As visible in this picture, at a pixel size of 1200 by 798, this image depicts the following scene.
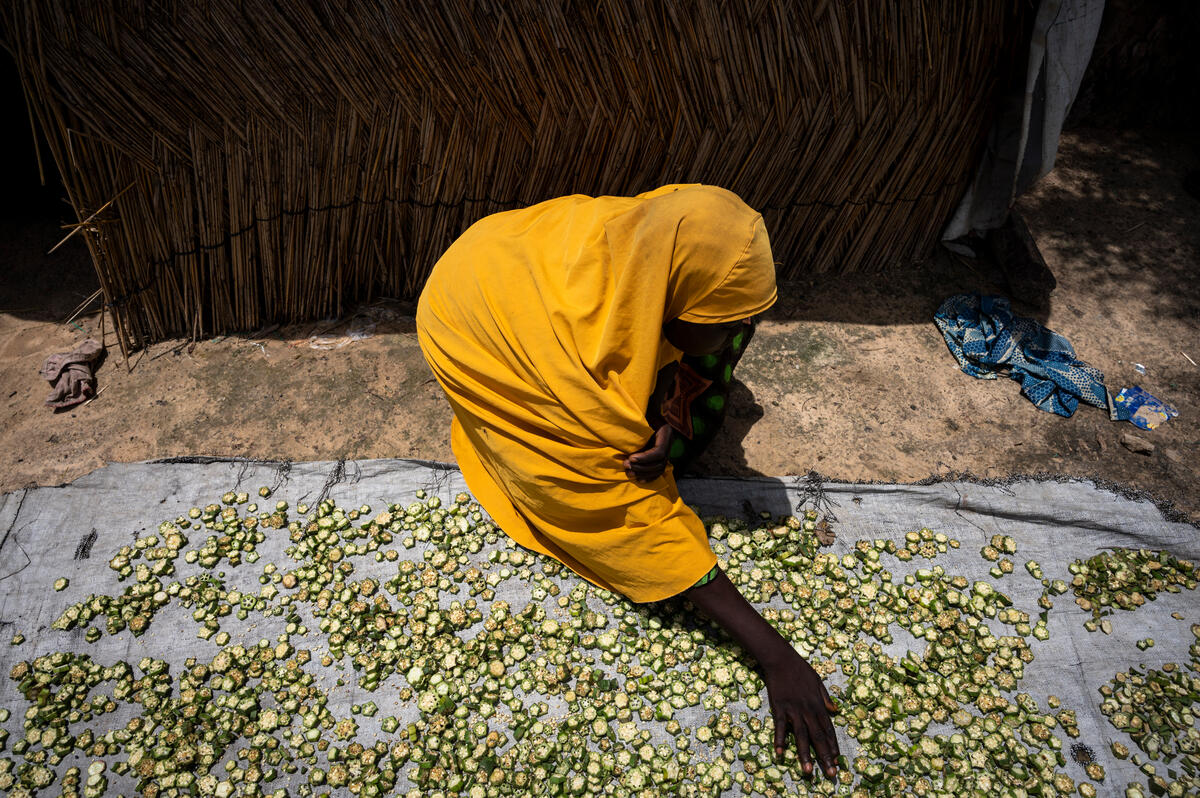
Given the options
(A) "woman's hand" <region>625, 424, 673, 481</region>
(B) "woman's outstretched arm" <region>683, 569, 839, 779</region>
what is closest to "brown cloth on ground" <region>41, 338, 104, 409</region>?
(A) "woman's hand" <region>625, 424, 673, 481</region>

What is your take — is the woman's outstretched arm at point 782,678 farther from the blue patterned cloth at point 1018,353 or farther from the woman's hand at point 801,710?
the blue patterned cloth at point 1018,353

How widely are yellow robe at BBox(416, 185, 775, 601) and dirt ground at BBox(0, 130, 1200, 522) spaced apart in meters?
1.05

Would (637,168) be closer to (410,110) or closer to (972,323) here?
(410,110)

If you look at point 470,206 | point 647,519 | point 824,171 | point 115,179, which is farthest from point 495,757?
point 824,171

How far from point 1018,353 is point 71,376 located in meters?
4.96

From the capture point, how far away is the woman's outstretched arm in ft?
7.77

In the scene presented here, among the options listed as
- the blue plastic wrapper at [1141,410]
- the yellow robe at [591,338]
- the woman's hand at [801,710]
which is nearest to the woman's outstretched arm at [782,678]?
the woman's hand at [801,710]

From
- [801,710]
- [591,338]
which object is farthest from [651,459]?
[801,710]

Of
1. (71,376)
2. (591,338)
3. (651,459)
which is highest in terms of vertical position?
(591,338)

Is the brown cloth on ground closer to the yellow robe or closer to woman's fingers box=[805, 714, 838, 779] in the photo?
the yellow robe

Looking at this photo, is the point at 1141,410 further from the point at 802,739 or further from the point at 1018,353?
the point at 802,739

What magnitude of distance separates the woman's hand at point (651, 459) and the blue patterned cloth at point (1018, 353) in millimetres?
2332

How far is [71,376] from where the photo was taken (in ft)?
11.8

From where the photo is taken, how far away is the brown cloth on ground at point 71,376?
3.55m
